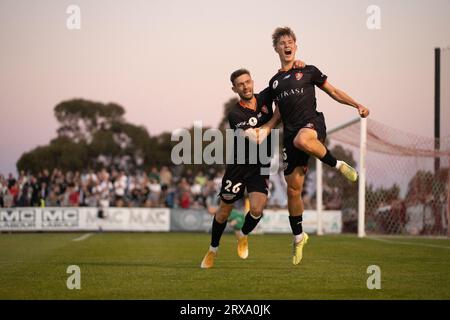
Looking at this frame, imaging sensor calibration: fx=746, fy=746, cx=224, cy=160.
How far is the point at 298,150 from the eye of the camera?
32.6 feet

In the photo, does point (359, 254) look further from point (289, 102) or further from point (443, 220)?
point (443, 220)

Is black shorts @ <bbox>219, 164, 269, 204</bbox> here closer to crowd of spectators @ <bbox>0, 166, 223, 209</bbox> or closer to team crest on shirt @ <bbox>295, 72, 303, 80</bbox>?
team crest on shirt @ <bbox>295, 72, 303, 80</bbox>

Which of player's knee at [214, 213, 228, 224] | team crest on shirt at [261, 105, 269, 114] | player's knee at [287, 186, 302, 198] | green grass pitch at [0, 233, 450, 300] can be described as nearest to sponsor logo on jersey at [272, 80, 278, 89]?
team crest on shirt at [261, 105, 269, 114]

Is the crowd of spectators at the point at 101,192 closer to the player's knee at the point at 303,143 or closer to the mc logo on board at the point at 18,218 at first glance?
the mc logo on board at the point at 18,218

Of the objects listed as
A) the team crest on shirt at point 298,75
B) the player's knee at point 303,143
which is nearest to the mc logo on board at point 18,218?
the team crest on shirt at point 298,75

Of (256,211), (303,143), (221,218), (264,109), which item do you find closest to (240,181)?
(256,211)

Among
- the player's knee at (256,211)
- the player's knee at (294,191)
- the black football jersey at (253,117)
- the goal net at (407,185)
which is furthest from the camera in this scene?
the goal net at (407,185)

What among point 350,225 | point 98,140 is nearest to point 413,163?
point 350,225

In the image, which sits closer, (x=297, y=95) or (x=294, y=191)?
(x=297, y=95)

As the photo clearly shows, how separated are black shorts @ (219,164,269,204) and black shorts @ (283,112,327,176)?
55 centimetres

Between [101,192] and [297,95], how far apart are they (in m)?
21.4

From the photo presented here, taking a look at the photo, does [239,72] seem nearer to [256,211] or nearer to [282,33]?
[282,33]

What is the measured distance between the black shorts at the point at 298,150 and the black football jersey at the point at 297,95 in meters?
0.07

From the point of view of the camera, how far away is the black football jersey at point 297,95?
9.88 meters
